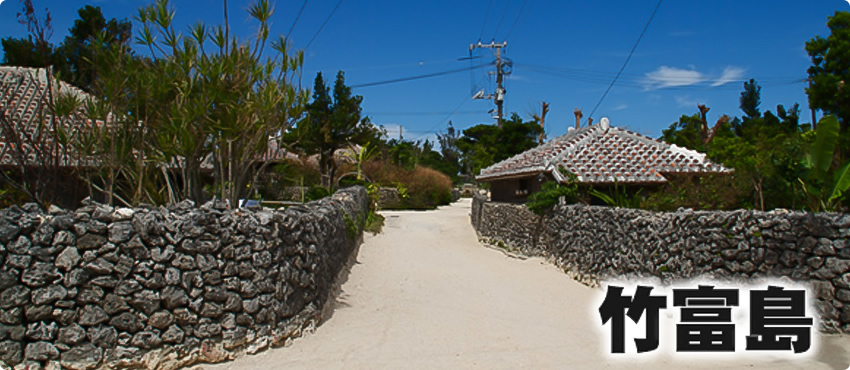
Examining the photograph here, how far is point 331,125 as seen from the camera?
960 inches

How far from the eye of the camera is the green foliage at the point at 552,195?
13359 mm

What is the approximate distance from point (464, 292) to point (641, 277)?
10.4 ft

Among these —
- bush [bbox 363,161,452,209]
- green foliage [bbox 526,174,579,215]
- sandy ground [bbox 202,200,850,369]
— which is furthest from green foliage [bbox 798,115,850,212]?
bush [bbox 363,161,452,209]

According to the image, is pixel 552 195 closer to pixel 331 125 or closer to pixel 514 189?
pixel 514 189

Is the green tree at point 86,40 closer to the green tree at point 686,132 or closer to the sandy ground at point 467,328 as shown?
the sandy ground at point 467,328

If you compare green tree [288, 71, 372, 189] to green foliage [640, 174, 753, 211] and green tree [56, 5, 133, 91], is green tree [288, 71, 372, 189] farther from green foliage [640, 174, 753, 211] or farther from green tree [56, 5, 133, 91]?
green foliage [640, 174, 753, 211]

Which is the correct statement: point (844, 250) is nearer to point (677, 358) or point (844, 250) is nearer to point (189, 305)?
point (677, 358)

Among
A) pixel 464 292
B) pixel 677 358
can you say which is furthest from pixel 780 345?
pixel 464 292

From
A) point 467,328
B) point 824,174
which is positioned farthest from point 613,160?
point 467,328

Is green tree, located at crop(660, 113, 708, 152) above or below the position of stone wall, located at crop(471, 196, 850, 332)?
above

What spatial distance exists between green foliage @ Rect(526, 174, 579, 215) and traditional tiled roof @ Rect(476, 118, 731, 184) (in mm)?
247

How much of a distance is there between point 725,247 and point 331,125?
18.6m

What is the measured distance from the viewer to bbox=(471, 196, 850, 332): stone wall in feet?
24.5

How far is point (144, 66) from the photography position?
8945mm
